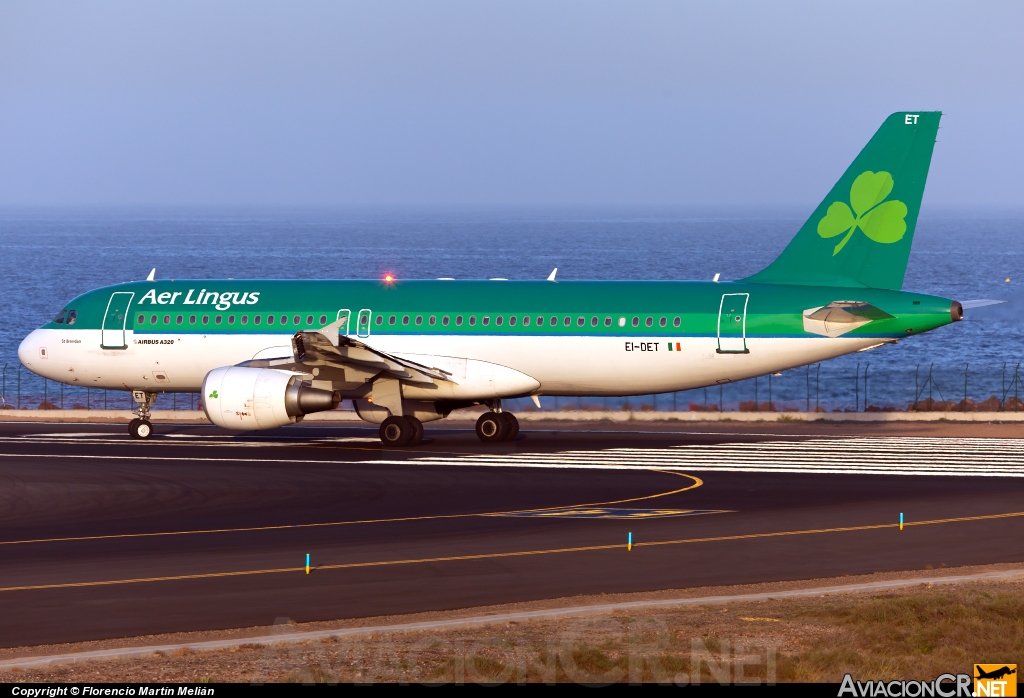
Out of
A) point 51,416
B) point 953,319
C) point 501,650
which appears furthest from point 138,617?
point 51,416

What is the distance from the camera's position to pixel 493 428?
139 ft

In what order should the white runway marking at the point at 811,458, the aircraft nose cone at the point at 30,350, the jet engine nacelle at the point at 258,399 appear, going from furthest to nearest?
the aircraft nose cone at the point at 30,350 < the jet engine nacelle at the point at 258,399 < the white runway marking at the point at 811,458

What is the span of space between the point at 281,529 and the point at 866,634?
43.6ft

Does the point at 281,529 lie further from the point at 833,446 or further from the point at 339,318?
the point at 833,446

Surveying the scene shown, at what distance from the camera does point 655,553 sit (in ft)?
80.0

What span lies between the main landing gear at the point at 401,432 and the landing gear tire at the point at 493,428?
2112 millimetres

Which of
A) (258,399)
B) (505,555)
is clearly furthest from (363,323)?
(505,555)

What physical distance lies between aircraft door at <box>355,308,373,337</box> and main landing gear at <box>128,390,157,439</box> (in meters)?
7.86

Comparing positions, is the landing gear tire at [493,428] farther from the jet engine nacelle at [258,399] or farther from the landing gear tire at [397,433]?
the jet engine nacelle at [258,399]

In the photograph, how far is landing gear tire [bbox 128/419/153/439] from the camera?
43.7 m

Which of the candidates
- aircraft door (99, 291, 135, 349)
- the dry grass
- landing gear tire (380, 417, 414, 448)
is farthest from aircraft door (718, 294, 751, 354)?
the dry grass

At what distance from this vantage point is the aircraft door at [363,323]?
4147 cm

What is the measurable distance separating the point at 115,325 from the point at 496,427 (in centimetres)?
1236

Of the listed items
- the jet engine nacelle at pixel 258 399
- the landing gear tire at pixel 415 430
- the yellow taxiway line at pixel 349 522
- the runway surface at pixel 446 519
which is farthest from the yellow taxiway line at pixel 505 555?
the landing gear tire at pixel 415 430
